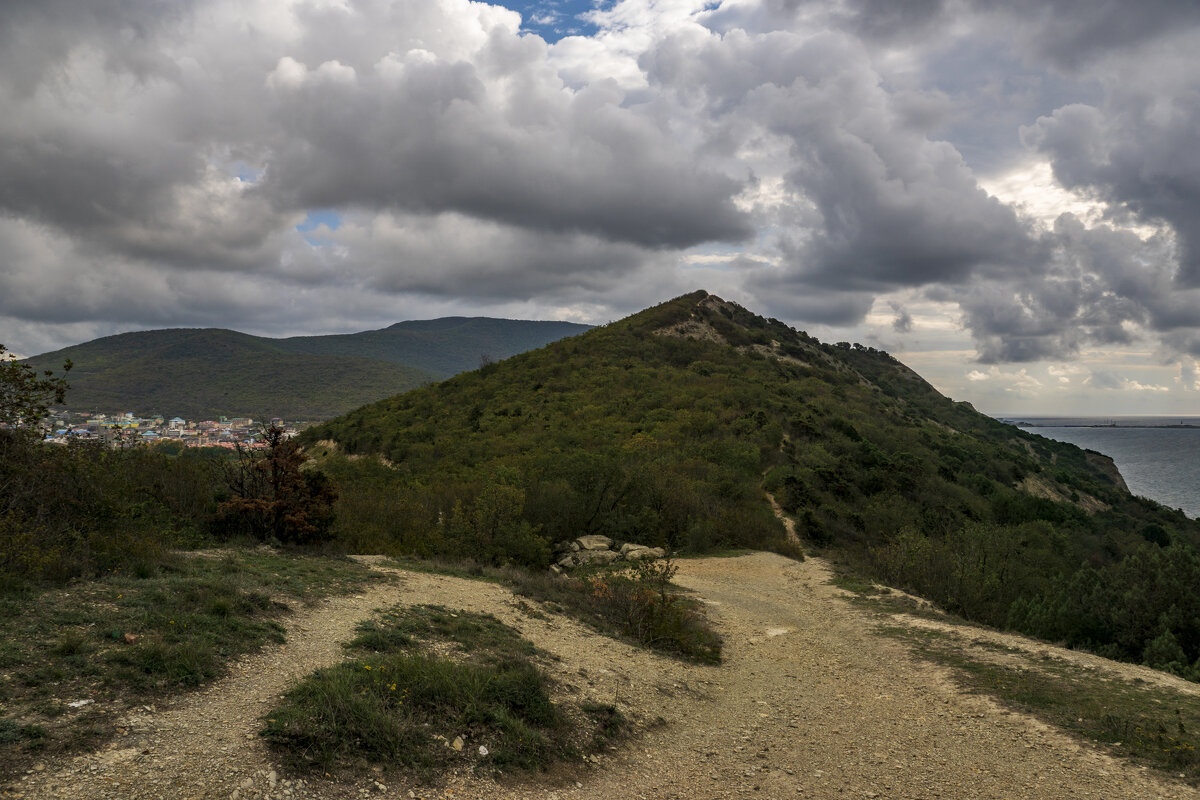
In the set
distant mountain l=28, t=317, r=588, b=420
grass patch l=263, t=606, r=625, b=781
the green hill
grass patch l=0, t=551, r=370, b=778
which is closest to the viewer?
grass patch l=0, t=551, r=370, b=778

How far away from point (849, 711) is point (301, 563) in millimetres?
10806

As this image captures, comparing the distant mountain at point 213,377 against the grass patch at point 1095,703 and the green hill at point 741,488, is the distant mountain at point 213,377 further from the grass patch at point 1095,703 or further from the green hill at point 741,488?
the grass patch at point 1095,703

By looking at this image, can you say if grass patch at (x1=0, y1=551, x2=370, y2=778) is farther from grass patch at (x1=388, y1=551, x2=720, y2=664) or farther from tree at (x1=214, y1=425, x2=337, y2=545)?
grass patch at (x1=388, y1=551, x2=720, y2=664)

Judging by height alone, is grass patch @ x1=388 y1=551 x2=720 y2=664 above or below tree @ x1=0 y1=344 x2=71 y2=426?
below

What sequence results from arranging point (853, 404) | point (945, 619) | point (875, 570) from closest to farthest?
point (945, 619) → point (875, 570) → point (853, 404)

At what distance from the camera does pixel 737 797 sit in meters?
6.39

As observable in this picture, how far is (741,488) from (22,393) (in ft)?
78.9

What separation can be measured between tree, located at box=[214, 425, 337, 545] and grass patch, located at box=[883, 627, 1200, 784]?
14.3 metres

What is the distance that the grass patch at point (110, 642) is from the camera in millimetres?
5230

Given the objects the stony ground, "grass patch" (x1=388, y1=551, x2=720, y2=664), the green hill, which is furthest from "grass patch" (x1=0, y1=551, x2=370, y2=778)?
the green hill

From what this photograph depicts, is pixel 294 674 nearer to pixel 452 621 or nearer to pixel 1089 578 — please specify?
pixel 452 621

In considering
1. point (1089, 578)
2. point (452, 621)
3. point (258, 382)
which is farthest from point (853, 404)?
point (258, 382)

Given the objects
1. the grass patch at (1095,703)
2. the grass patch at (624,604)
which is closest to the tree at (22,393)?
the grass patch at (624,604)

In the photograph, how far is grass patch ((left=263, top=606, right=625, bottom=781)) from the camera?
5.74m
